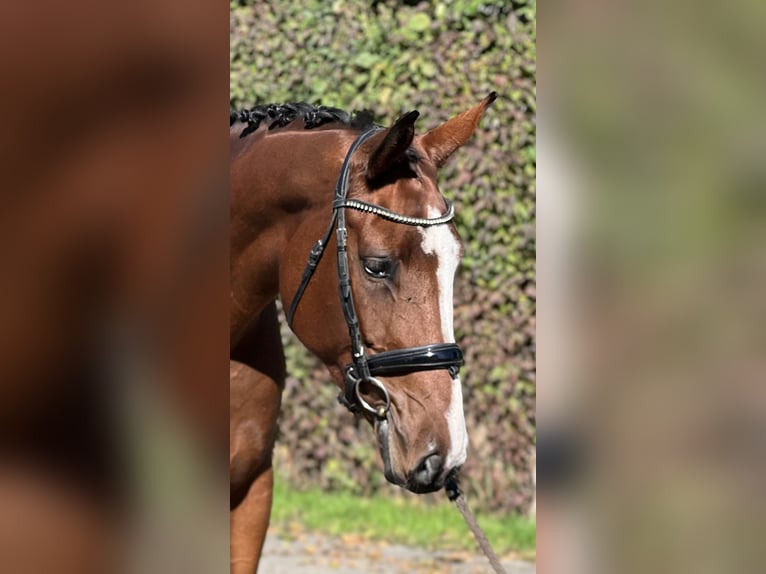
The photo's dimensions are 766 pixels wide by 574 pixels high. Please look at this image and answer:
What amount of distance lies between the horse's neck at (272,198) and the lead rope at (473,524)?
752 millimetres

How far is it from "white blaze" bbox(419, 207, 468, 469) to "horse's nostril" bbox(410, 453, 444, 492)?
0.02 metres

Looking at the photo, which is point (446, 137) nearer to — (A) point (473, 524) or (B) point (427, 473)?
(B) point (427, 473)

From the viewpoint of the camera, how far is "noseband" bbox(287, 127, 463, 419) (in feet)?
6.82

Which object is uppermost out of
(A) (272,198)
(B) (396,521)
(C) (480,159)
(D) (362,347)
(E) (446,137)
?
(C) (480,159)

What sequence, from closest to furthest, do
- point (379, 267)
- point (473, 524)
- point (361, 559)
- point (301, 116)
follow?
point (473, 524), point (379, 267), point (301, 116), point (361, 559)

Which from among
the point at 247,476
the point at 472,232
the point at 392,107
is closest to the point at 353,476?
the point at 472,232

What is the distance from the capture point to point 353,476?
17.9 ft

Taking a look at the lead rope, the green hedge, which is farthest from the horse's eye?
the green hedge

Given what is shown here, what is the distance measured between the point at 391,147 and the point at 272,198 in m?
0.39

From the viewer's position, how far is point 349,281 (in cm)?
222
